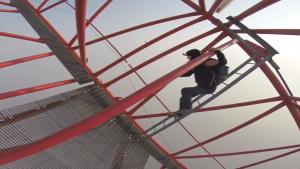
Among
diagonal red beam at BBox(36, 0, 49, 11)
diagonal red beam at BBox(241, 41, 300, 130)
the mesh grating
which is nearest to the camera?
the mesh grating

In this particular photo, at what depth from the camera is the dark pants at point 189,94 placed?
1354 cm

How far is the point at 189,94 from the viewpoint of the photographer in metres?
13.7

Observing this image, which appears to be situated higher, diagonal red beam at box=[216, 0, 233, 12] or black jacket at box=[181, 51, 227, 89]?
diagonal red beam at box=[216, 0, 233, 12]

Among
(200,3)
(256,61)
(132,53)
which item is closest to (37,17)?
(132,53)

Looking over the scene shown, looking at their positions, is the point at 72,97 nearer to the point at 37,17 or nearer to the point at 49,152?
the point at 49,152

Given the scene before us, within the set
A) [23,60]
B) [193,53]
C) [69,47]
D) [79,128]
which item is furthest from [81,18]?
[69,47]

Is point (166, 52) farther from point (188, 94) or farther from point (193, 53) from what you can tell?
point (193, 53)

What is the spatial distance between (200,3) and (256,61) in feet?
13.5

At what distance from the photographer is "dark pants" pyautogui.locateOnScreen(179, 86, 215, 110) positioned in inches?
533

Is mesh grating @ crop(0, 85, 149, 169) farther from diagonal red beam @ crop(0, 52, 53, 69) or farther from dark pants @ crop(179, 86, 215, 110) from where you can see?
diagonal red beam @ crop(0, 52, 53, 69)

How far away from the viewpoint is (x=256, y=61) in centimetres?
1347

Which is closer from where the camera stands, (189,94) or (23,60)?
(189,94)

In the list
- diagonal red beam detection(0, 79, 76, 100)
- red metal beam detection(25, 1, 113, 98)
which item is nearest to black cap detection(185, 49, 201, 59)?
red metal beam detection(25, 1, 113, 98)

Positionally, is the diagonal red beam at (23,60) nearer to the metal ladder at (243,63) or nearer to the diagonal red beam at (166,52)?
the diagonal red beam at (166,52)
